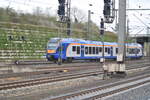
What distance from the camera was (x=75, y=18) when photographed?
84188 millimetres

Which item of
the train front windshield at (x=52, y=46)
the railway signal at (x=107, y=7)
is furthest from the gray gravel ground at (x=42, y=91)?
the train front windshield at (x=52, y=46)

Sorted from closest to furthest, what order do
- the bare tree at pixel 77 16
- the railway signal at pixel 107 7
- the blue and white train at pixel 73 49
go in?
the railway signal at pixel 107 7, the blue and white train at pixel 73 49, the bare tree at pixel 77 16

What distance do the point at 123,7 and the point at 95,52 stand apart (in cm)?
1947

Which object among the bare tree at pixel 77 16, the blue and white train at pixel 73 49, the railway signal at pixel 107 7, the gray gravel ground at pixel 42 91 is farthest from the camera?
the bare tree at pixel 77 16

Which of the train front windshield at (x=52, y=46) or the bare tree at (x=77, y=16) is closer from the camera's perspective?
the train front windshield at (x=52, y=46)

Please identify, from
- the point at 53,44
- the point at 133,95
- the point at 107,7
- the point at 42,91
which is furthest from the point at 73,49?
the point at 133,95

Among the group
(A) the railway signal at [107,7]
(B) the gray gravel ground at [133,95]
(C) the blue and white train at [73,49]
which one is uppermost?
(A) the railway signal at [107,7]

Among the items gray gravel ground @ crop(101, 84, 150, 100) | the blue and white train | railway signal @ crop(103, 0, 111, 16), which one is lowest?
gray gravel ground @ crop(101, 84, 150, 100)

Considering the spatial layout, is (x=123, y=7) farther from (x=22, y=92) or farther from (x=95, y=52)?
(x=95, y=52)

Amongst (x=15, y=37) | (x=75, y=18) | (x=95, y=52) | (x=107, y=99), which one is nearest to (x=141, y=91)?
(x=107, y=99)

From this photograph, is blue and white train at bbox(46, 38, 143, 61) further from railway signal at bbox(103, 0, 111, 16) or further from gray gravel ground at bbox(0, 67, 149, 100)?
gray gravel ground at bbox(0, 67, 149, 100)

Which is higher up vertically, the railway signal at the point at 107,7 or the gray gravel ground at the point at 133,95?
the railway signal at the point at 107,7

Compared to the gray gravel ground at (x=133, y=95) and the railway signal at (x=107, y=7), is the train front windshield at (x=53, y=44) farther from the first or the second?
the gray gravel ground at (x=133, y=95)

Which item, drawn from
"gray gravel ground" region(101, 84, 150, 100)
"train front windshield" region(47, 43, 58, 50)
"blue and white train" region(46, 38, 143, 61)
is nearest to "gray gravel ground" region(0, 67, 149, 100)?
"gray gravel ground" region(101, 84, 150, 100)
